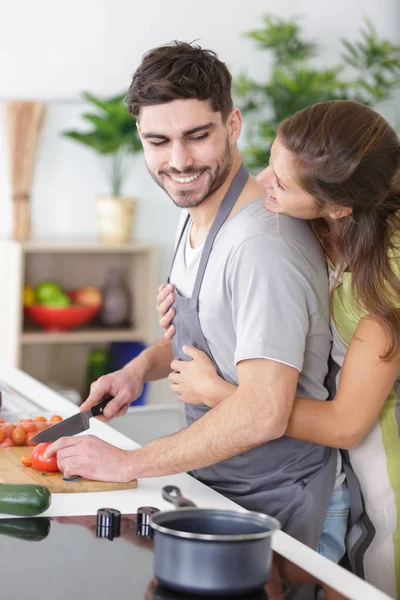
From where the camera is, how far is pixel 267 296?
1646 millimetres

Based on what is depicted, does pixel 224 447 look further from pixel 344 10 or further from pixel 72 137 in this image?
pixel 344 10

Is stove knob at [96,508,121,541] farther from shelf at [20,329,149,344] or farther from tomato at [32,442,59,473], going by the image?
shelf at [20,329,149,344]

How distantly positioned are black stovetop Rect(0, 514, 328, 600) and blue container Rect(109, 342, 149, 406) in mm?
2931

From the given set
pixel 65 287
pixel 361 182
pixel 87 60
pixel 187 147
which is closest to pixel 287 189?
pixel 361 182

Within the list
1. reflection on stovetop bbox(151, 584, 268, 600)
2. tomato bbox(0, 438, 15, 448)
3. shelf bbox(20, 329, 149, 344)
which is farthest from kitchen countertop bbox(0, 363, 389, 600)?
shelf bbox(20, 329, 149, 344)

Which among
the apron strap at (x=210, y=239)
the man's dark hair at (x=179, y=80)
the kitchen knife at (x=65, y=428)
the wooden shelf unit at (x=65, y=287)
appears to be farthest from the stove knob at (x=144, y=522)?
the wooden shelf unit at (x=65, y=287)

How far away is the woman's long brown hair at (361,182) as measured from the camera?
161 centimetres

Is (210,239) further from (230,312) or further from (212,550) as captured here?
(212,550)

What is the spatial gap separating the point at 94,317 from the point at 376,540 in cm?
278

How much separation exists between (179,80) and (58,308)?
2488 mm

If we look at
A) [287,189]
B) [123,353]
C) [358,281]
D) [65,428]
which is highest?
[287,189]

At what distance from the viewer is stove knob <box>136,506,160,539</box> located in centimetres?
145

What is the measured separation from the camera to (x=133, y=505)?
5.29 ft

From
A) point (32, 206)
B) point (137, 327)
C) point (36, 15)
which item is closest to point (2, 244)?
point (32, 206)
